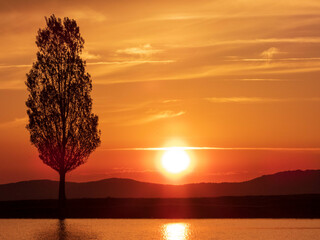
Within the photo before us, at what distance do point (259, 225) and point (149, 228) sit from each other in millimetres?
9089

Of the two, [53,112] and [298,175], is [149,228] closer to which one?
[53,112]

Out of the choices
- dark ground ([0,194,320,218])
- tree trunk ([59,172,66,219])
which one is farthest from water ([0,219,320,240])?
dark ground ([0,194,320,218])

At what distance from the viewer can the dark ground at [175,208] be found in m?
66.2

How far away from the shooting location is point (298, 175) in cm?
12400

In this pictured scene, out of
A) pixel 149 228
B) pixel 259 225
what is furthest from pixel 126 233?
pixel 259 225

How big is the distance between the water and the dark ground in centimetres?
432

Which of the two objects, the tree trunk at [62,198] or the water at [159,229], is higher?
the tree trunk at [62,198]

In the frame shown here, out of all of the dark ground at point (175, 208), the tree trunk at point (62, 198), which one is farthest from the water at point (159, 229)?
the dark ground at point (175, 208)

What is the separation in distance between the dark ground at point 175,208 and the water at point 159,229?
4319 mm

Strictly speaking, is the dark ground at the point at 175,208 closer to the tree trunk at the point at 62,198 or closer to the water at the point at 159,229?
the tree trunk at the point at 62,198

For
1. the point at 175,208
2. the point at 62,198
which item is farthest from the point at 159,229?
the point at 175,208

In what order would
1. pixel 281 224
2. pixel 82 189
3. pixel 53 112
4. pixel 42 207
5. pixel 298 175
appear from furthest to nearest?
pixel 82 189
pixel 298 175
pixel 42 207
pixel 53 112
pixel 281 224

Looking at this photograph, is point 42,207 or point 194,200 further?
point 194,200

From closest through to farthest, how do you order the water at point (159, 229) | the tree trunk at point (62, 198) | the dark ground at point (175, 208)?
the water at point (159, 229), the tree trunk at point (62, 198), the dark ground at point (175, 208)
